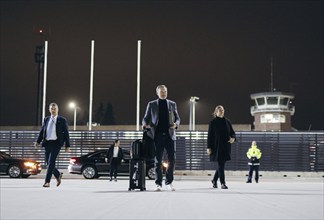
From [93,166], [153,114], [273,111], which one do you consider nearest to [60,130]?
[153,114]

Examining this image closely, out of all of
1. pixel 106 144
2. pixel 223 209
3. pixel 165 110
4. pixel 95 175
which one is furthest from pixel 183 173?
pixel 223 209

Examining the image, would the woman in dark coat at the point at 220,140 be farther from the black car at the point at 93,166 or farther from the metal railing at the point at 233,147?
the metal railing at the point at 233,147

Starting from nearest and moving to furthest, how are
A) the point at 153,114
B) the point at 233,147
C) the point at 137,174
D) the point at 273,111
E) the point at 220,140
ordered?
the point at 153,114
the point at 137,174
the point at 220,140
the point at 233,147
the point at 273,111

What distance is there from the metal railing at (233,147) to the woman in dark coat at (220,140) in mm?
19960

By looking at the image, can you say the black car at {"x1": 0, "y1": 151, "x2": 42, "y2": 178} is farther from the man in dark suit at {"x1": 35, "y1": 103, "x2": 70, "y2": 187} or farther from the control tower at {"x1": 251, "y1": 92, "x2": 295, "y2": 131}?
the control tower at {"x1": 251, "y1": 92, "x2": 295, "y2": 131}

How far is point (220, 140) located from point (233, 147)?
20549mm

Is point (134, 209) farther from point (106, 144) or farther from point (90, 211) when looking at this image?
point (106, 144)

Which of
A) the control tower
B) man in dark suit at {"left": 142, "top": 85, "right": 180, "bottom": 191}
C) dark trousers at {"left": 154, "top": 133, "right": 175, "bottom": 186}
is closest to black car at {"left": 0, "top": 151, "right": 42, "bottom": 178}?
dark trousers at {"left": 154, "top": 133, "right": 175, "bottom": 186}

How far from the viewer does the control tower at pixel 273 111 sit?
64.9 m

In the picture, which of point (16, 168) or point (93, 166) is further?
point (93, 166)

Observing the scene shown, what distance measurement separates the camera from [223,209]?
18.6 ft

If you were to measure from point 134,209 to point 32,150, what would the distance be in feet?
87.1

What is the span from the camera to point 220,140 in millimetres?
10375

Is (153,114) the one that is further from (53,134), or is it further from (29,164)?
(29,164)
